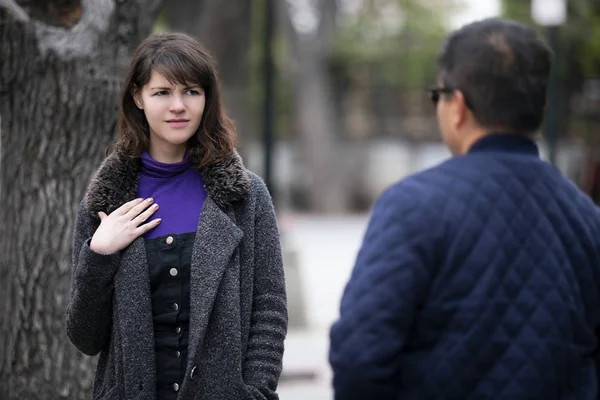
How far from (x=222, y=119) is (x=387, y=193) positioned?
0.93 m

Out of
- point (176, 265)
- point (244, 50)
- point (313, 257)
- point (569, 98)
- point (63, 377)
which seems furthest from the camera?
point (569, 98)

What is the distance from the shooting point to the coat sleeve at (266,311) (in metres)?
3.19

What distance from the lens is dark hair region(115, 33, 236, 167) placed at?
326 cm

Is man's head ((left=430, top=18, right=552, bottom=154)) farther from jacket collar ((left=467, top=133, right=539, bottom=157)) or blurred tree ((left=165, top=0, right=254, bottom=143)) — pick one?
blurred tree ((left=165, top=0, right=254, bottom=143))

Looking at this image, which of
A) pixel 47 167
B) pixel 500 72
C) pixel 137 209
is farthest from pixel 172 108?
pixel 47 167

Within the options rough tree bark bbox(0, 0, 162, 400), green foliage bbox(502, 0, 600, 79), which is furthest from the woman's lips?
→ green foliage bbox(502, 0, 600, 79)

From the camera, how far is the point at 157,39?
11.0 ft

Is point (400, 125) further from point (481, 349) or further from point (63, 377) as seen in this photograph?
point (481, 349)

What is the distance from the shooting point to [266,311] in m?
3.25

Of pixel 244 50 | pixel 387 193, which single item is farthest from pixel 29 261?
pixel 244 50

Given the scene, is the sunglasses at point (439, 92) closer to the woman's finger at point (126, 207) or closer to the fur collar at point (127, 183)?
the fur collar at point (127, 183)

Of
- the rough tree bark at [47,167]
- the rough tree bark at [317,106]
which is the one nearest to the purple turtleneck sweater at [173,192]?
the rough tree bark at [47,167]

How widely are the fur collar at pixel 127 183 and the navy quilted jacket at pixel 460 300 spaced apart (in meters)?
0.76

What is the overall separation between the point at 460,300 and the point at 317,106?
2534 cm
